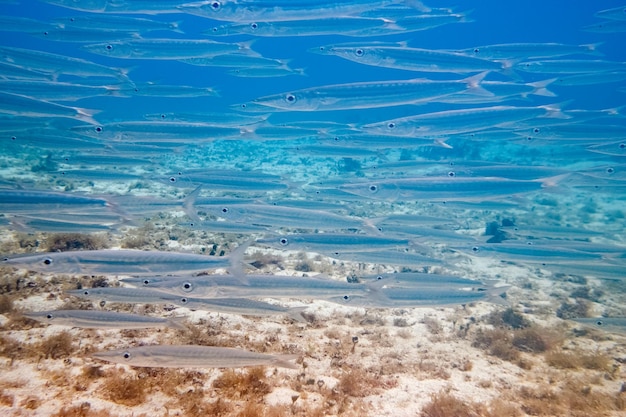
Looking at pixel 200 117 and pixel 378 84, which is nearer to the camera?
pixel 378 84

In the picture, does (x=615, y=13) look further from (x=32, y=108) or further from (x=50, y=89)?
(x=32, y=108)

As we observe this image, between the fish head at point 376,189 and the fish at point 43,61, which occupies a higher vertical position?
the fish at point 43,61

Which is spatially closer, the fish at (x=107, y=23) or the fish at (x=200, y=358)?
Result: the fish at (x=200, y=358)

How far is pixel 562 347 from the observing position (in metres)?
6.32

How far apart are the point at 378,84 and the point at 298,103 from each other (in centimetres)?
193

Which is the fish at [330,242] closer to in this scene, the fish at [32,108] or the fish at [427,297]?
the fish at [427,297]

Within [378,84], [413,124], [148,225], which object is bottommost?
[148,225]

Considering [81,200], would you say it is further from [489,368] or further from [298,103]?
[489,368]

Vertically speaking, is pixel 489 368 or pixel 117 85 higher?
pixel 117 85

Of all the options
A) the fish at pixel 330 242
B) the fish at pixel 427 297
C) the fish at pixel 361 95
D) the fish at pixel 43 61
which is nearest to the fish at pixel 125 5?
the fish at pixel 43 61

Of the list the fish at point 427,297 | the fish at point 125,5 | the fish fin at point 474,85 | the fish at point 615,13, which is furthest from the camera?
the fish at point 615,13

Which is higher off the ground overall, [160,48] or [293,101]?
[160,48]

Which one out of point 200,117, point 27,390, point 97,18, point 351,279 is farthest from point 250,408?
point 97,18

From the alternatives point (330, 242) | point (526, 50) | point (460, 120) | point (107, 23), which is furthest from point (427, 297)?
point (107, 23)
